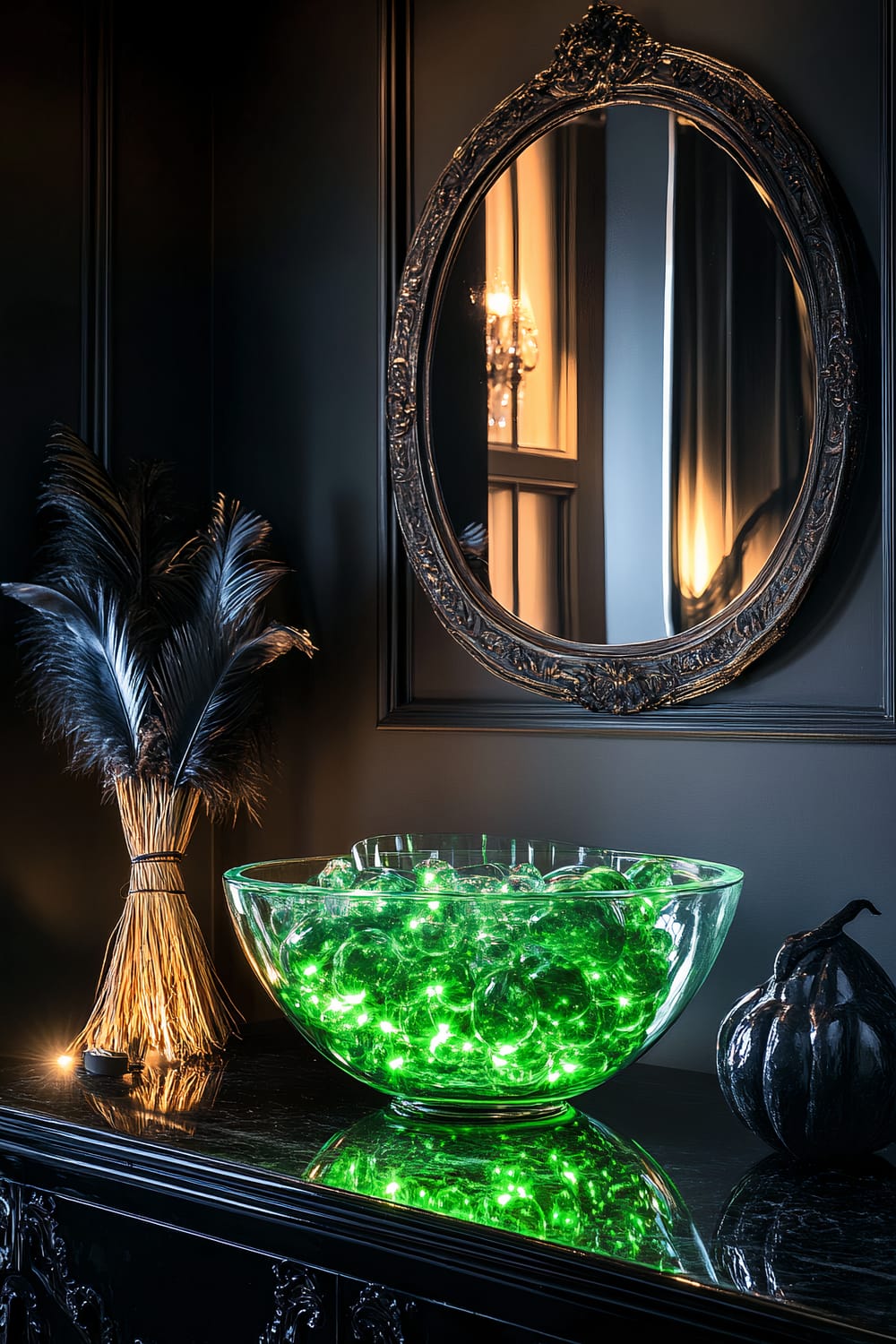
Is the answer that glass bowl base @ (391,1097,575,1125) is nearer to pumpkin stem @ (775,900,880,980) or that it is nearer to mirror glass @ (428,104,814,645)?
pumpkin stem @ (775,900,880,980)

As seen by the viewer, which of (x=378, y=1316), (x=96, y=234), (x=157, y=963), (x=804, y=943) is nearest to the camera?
(x=378, y=1316)

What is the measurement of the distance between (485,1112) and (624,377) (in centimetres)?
94

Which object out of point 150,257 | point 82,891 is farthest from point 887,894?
point 150,257

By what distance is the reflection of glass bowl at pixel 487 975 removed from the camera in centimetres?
143

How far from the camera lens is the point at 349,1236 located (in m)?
1.28

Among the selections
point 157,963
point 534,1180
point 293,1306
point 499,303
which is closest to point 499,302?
point 499,303

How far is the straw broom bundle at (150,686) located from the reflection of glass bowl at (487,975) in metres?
0.37

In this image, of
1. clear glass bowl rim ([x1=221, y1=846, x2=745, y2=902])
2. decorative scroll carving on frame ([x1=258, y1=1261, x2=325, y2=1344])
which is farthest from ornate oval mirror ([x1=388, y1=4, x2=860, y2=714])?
decorative scroll carving on frame ([x1=258, y1=1261, x2=325, y2=1344])

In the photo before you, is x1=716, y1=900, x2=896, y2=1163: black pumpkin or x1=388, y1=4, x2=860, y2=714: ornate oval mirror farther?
x1=388, y1=4, x2=860, y2=714: ornate oval mirror

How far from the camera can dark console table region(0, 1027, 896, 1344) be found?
44.1 inches

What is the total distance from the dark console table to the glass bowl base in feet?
0.12

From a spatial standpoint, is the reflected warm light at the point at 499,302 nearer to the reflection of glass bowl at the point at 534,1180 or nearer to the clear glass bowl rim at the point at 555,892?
the clear glass bowl rim at the point at 555,892

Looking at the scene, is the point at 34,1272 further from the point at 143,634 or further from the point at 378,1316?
the point at 143,634

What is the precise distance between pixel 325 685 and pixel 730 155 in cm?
97
